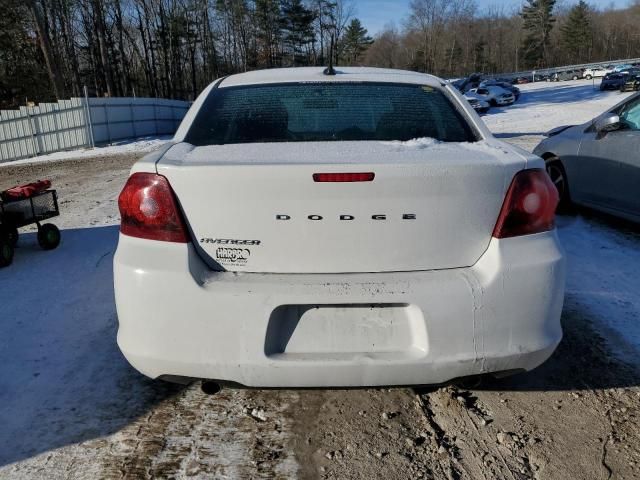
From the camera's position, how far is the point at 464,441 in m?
2.19

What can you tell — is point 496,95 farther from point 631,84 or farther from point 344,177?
point 344,177

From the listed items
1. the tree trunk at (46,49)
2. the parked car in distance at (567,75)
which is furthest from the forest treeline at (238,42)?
the parked car in distance at (567,75)

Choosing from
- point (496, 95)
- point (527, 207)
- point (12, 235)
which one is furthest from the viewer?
point (496, 95)

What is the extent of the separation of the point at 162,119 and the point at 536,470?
2567cm

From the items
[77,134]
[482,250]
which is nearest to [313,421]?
[482,250]

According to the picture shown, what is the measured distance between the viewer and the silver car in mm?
4832

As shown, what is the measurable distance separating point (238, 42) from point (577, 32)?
195ft

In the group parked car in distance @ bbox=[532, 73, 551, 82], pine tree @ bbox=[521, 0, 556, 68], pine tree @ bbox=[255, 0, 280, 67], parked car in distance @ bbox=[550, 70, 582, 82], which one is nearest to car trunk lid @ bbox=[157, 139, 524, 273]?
pine tree @ bbox=[255, 0, 280, 67]

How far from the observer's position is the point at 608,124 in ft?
16.8

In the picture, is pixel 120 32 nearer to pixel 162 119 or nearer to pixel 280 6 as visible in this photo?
pixel 280 6

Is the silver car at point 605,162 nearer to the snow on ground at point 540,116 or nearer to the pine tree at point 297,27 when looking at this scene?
the snow on ground at point 540,116

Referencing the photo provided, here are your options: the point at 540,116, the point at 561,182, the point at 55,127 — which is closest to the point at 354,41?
the point at 540,116

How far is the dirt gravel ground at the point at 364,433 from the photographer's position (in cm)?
204

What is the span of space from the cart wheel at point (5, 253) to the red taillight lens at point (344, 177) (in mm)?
3849
